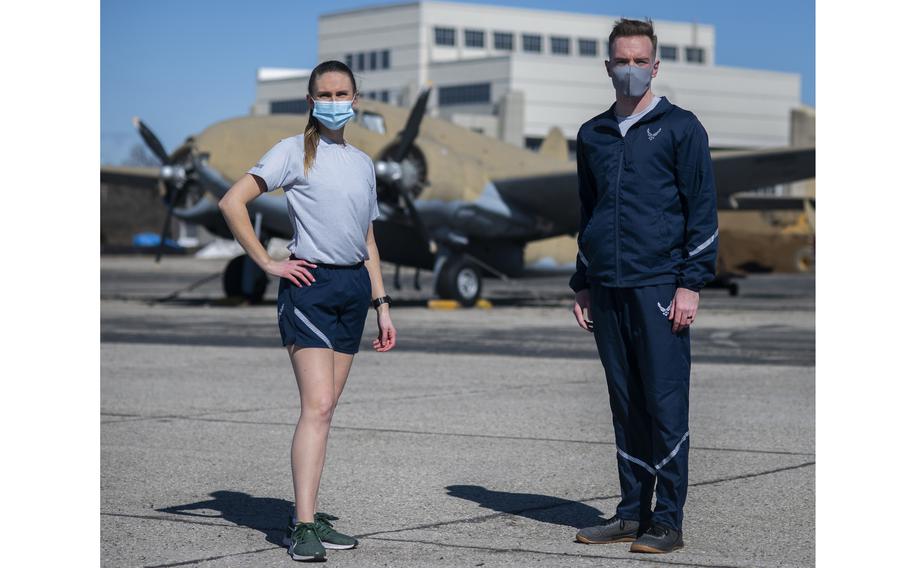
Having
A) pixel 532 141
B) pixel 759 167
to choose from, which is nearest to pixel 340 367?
pixel 759 167

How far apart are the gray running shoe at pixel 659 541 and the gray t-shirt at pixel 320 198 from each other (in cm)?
169

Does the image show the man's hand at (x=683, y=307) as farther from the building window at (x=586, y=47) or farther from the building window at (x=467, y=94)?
the building window at (x=586, y=47)

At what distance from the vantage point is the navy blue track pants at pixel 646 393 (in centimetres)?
567

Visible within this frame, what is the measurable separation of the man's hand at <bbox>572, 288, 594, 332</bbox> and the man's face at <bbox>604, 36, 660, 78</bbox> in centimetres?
102

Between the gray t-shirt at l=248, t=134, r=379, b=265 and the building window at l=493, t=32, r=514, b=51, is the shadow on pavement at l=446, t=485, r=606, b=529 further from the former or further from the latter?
the building window at l=493, t=32, r=514, b=51

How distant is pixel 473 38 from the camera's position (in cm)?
12088

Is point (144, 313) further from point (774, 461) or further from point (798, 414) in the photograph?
point (774, 461)

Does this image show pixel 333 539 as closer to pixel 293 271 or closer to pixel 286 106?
pixel 293 271

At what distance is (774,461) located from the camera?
802 cm

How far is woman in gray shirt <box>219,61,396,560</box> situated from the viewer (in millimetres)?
5570
